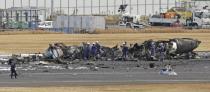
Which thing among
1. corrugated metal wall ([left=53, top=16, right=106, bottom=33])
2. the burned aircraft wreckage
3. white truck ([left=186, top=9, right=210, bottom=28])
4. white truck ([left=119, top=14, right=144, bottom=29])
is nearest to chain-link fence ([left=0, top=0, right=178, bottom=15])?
white truck ([left=119, top=14, right=144, bottom=29])

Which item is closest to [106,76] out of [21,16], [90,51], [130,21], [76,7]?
[90,51]

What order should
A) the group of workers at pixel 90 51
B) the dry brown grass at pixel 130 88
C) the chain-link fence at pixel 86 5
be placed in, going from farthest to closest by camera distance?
1. the chain-link fence at pixel 86 5
2. the group of workers at pixel 90 51
3. the dry brown grass at pixel 130 88

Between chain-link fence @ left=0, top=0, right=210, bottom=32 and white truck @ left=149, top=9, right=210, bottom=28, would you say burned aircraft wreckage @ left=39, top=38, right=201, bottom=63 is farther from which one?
white truck @ left=149, top=9, right=210, bottom=28

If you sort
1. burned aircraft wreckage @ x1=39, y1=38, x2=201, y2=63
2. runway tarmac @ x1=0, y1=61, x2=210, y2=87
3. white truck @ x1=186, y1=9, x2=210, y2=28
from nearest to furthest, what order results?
runway tarmac @ x1=0, y1=61, x2=210, y2=87 < burned aircraft wreckage @ x1=39, y1=38, x2=201, y2=63 < white truck @ x1=186, y1=9, x2=210, y2=28

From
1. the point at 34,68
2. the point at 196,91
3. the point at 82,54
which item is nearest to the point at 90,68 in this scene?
the point at 34,68

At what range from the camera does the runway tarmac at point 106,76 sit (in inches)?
1165

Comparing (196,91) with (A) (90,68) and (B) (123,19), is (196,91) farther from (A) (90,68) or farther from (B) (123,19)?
(B) (123,19)

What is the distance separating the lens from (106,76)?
32.8 metres

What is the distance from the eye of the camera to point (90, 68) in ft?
126

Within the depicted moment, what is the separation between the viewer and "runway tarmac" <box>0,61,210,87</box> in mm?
→ 29594

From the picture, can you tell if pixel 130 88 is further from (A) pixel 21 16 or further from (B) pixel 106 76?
(A) pixel 21 16

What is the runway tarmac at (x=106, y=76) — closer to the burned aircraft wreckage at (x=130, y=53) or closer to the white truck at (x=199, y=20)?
the burned aircraft wreckage at (x=130, y=53)

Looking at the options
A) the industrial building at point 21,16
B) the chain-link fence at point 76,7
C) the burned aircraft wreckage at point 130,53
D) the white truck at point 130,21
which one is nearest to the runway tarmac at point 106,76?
the burned aircraft wreckage at point 130,53

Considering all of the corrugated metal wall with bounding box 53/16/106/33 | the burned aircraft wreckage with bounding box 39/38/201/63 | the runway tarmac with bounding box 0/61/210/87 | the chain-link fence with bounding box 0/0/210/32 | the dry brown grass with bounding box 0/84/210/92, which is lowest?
the runway tarmac with bounding box 0/61/210/87
